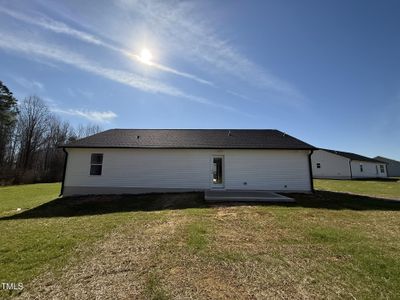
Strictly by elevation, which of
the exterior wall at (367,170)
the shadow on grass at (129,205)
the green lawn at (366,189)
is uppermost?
the exterior wall at (367,170)

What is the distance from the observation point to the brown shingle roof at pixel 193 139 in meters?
14.5

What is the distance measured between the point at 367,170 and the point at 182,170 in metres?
38.5

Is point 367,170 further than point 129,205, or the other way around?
point 367,170

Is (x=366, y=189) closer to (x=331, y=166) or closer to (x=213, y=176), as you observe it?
(x=213, y=176)

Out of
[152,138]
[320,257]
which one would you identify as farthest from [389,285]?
[152,138]

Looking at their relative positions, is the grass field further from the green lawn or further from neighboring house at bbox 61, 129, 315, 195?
the green lawn

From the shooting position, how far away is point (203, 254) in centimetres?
488

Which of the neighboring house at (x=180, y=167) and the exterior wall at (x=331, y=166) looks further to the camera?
the exterior wall at (x=331, y=166)

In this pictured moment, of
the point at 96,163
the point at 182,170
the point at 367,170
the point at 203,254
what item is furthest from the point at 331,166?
the point at 203,254

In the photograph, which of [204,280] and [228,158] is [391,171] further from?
[204,280]

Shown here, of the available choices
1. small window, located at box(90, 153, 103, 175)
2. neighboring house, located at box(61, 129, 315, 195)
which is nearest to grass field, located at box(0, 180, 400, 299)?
neighboring house, located at box(61, 129, 315, 195)

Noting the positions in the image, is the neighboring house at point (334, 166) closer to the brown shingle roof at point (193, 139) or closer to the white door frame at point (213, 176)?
the brown shingle roof at point (193, 139)

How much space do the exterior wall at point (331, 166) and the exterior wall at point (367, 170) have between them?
5.81 feet

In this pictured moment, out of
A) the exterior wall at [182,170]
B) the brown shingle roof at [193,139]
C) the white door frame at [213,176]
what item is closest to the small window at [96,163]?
the exterior wall at [182,170]
